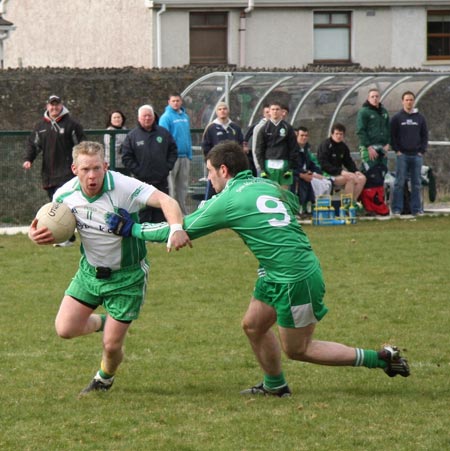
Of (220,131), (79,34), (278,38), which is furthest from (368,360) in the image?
(79,34)

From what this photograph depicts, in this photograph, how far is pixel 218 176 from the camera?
761cm

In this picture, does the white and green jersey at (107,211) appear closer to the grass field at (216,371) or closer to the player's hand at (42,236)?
the player's hand at (42,236)

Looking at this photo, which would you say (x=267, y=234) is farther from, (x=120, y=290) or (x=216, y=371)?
(x=216, y=371)

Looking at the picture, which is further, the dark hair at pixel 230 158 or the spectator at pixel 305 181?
the spectator at pixel 305 181

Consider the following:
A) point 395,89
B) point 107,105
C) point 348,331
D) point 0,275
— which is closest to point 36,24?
point 107,105

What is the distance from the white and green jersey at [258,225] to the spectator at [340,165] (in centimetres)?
1159

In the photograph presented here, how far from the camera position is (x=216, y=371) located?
8.93 meters

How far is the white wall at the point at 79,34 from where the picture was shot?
32.6 metres

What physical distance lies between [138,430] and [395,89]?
15593 millimetres

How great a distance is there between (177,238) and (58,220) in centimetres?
93

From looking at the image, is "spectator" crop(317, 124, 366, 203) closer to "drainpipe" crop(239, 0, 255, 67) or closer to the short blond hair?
the short blond hair

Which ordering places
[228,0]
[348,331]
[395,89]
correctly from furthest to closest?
[228,0] → [395,89] → [348,331]

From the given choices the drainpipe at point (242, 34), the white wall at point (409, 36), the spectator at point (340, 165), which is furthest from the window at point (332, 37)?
the spectator at point (340, 165)

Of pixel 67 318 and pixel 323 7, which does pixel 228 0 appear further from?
pixel 67 318
